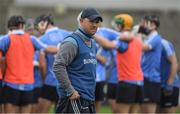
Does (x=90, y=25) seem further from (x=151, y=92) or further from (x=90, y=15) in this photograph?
(x=151, y=92)

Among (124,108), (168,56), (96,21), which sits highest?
(96,21)

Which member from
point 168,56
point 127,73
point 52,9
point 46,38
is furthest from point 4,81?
point 52,9

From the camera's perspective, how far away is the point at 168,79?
1449cm

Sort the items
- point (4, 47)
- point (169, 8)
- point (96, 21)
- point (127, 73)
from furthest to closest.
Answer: point (169, 8) < point (127, 73) < point (4, 47) < point (96, 21)

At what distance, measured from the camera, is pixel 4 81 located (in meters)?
12.8

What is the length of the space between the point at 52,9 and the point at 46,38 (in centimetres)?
1666

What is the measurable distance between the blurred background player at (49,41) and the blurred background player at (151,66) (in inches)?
60.9

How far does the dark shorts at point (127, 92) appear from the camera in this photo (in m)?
13.8

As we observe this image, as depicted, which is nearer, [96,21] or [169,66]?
[96,21]

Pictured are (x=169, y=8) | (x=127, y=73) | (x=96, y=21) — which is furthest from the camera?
(x=169, y=8)

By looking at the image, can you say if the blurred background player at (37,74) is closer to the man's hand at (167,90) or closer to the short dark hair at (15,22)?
the short dark hair at (15,22)

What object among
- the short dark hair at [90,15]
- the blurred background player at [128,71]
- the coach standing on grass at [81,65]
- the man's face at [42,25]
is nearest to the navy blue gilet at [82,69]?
the coach standing on grass at [81,65]

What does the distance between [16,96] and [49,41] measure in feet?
4.75

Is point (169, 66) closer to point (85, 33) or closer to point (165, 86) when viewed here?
point (165, 86)
